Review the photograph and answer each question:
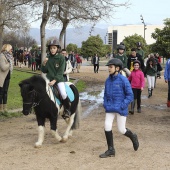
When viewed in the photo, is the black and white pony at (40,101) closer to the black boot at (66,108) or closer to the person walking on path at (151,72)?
the black boot at (66,108)

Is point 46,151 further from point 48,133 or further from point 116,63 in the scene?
point 116,63

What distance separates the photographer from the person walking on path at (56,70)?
22.9 feet

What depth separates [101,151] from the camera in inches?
254

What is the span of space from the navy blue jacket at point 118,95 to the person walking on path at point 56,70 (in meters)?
1.16

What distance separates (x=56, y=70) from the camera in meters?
7.10

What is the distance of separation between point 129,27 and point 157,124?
5493 inches

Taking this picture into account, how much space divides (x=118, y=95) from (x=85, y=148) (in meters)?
1.28

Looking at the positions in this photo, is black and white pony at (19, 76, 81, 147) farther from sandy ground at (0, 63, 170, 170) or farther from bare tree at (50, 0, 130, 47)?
bare tree at (50, 0, 130, 47)

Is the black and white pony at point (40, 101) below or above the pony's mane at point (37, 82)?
below

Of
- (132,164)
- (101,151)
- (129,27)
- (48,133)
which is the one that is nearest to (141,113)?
(48,133)

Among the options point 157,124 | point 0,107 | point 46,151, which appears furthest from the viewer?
point 0,107

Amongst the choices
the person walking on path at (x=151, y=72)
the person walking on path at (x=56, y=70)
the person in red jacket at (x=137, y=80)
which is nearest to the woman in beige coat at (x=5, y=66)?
the person walking on path at (x=56, y=70)

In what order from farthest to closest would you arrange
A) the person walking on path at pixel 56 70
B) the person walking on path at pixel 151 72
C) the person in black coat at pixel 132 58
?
1. the person walking on path at pixel 151 72
2. the person in black coat at pixel 132 58
3. the person walking on path at pixel 56 70

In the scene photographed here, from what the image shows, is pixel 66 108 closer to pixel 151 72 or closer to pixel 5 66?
pixel 5 66
